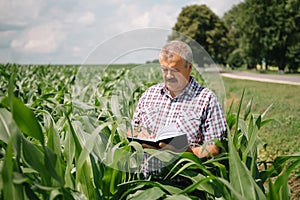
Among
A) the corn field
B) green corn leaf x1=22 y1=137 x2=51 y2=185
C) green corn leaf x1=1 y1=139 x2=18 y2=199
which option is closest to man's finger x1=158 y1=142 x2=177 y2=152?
the corn field

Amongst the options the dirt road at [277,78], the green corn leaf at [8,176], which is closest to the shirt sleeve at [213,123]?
the green corn leaf at [8,176]

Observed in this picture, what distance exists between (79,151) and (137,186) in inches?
12.8

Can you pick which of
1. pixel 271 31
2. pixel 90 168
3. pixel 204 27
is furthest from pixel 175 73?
pixel 271 31

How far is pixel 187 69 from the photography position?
1.94 meters

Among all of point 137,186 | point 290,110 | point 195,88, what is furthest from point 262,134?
point 137,186

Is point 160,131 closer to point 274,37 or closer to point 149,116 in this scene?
point 149,116

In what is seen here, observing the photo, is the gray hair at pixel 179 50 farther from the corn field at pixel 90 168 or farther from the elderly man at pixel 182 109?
the corn field at pixel 90 168

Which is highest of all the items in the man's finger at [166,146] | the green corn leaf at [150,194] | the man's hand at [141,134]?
the man's hand at [141,134]

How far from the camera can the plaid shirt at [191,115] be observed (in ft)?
6.24

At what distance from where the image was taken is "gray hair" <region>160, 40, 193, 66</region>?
1878 mm

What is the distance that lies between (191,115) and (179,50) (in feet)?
1.16

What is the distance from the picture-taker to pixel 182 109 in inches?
76.9

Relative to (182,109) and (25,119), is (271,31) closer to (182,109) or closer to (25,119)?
(182,109)

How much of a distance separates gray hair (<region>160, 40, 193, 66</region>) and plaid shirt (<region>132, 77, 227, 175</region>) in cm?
18
